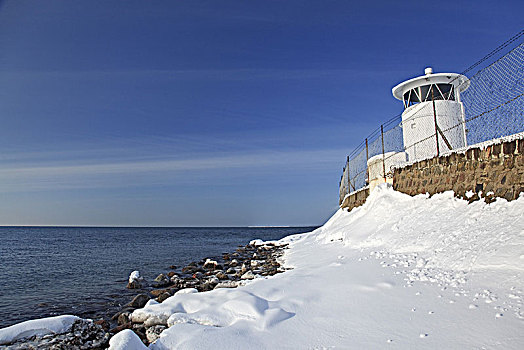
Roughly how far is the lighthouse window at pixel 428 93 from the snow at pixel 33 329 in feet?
47.2

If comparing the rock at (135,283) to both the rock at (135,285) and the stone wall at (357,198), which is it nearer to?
the rock at (135,285)

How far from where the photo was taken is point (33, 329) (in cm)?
428

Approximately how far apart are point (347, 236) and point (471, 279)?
6.92 meters

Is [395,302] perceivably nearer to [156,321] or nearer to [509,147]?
[156,321]

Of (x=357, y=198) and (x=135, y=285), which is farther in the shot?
(x=357, y=198)

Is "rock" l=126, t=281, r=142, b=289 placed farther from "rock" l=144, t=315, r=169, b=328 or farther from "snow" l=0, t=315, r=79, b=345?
"snow" l=0, t=315, r=79, b=345

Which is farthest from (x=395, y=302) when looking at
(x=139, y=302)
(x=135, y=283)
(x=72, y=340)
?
(x=135, y=283)

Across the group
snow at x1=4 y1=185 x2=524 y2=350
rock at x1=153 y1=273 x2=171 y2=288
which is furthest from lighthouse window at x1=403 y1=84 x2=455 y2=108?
rock at x1=153 y1=273 x2=171 y2=288

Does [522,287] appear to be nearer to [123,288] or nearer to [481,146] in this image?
[481,146]

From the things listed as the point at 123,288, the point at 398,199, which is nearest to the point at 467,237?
the point at 398,199

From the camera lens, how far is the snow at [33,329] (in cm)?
414

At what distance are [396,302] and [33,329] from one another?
4.79 meters

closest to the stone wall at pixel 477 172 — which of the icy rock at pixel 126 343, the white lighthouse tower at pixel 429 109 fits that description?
the white lighthouse tower at pixel 429 109

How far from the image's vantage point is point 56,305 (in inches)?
358
